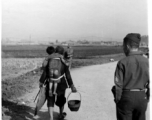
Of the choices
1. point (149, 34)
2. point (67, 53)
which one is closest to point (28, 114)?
point (149, 34)

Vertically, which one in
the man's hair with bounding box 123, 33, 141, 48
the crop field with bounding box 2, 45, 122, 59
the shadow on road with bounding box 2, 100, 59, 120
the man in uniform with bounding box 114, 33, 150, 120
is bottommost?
the crop field with bounding box 2, 45, 122, 59

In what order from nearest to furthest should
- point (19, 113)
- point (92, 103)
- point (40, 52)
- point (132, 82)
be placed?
point (132, 82) → point (19, 113) → point (92, 103) → point (40, 52)

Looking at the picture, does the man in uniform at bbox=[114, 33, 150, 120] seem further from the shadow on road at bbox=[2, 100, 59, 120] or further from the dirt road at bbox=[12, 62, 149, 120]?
the shadow on road at bbox=[2, 100, 59, 120]

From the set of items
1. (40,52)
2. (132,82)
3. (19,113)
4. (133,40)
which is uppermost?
(133,40)

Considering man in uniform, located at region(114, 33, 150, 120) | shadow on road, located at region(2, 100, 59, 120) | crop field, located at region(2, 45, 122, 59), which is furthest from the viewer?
crop field, located at region(2, 45, 122, 59)

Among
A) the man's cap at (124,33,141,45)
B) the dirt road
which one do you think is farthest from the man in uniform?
the dirt road

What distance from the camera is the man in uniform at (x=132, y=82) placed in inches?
91.0

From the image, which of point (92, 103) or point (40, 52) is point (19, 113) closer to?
point (92, 103)

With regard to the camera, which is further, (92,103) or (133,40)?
(92,103)

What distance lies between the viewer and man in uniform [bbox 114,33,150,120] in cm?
231

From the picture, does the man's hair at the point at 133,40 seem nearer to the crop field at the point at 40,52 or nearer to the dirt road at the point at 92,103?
the dirt road at the point at 92,103

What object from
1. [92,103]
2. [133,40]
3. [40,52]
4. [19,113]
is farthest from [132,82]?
[40,52]

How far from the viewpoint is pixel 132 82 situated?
7.61 feet

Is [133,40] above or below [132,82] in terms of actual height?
above
